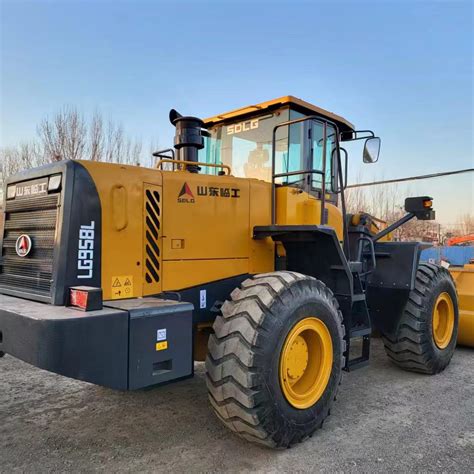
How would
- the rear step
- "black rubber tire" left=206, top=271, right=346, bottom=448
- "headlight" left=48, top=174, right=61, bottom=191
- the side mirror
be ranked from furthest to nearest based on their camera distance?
the side mirror
the rear step
"headlight" left=48, top=174, right=61, bottom=191
"black rubber tire" left=206, top=271, right=346, bottom=448

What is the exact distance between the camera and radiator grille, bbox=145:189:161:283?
361 cm

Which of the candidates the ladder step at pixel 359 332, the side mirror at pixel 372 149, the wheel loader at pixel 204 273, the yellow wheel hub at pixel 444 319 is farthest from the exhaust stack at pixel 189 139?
the yellow wheel hub at pixel 444 319

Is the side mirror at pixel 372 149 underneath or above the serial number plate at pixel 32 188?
above

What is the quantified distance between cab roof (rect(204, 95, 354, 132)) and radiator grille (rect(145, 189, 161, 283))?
1.78 m

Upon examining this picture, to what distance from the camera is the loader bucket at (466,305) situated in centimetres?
656

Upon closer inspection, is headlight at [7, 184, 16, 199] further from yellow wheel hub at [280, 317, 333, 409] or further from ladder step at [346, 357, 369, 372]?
ladder step at [346, 357, 369, 372]

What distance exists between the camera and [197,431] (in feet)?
12.5

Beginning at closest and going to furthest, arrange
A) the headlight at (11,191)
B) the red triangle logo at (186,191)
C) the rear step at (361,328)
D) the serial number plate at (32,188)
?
the serial number plate at (32,188)
the red triangle logo at (186,191)
the headlight at (11,191)
the rear step at (361,328)

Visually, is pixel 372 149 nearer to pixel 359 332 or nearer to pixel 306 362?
pixel 359 332

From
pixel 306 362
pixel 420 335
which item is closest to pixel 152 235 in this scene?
pixel 306 362

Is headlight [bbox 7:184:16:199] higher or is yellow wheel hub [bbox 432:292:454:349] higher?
headlight [bbox 7:184:16:199]

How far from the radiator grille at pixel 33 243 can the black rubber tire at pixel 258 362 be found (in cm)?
137

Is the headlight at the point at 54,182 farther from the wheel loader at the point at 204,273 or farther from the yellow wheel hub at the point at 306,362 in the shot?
the yellow wheel hub at the point at 306,362

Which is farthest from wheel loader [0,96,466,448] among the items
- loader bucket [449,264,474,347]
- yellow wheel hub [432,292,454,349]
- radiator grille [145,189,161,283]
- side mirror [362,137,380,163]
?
loader bucket [449,264,474,347]
